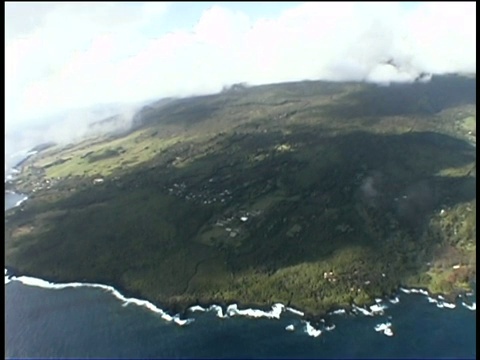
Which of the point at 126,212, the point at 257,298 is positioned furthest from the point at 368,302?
the point at 126,212

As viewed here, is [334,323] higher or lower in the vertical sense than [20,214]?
lower

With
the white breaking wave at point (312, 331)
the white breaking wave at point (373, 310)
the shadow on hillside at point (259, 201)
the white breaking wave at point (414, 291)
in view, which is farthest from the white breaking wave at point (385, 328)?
the shadow on hillside at point (259, 201)

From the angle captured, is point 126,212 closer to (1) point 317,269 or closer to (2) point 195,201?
(2) point 195,201

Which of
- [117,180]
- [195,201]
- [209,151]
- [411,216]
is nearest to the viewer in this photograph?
[411,216]

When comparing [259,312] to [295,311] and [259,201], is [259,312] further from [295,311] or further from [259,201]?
[259,201]

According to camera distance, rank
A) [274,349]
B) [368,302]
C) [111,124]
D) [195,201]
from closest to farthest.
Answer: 1. [274,349]
2. [368,302]
3. [195,201]
4. [111,124]

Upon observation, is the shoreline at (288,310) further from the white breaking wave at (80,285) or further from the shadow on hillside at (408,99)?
the shadow on hillside at (408,99)

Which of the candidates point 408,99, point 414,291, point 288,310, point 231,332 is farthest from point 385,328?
point 408,99
